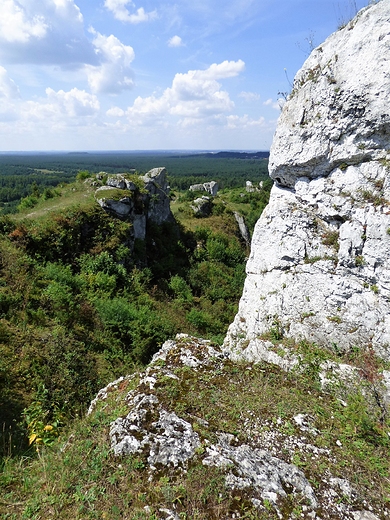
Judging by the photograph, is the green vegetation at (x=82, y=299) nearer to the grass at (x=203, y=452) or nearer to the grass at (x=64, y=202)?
the grass at (x=64, y=202)

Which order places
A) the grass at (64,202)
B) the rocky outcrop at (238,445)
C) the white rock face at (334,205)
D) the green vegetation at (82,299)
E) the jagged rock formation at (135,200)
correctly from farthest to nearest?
1. the jagged rock formation at (135,200)
2. the grass at (64,202)
3. the green vegetation at (82,299)
4. the white rock face at (334,205)
5. the rocky outcrop at (238,445)

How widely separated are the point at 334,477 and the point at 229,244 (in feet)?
81.1

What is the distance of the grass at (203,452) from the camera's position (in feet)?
12.2

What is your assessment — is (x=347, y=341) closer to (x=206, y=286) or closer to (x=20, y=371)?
(x=20, y=371)

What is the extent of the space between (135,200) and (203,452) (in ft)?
64.1

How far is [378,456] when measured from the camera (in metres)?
4.74

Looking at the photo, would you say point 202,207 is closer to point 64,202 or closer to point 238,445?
point 64,202

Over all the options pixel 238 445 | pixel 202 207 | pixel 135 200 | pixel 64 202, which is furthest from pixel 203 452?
pixel 202 207

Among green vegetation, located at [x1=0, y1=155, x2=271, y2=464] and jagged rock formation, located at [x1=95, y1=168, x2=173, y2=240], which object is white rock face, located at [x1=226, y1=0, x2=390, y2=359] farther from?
jagged rock formation, located at [x1=95, y1=168, x2=173, y2=240]

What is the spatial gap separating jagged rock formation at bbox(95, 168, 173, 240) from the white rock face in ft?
44.0

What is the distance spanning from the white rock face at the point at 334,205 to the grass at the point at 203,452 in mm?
1467

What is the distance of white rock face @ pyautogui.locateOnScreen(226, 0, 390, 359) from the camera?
6.75m

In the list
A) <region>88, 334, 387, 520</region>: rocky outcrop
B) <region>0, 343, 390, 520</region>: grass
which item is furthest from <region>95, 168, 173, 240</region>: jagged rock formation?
<region>88, 334, 387, 520</region>: rocky outcrop

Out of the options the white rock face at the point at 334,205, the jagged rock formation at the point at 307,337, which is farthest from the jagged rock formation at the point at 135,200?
the white rock face at the point at 334,205
